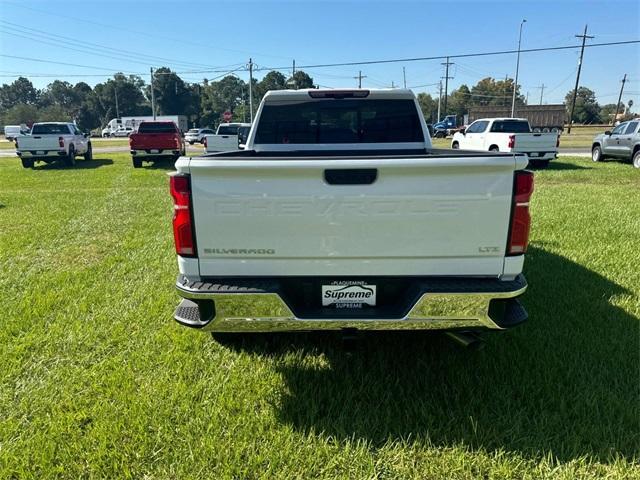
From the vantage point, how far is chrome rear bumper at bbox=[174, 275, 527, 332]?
2467 mm

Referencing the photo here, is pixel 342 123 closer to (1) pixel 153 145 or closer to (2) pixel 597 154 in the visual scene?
(1) pixel 153 145

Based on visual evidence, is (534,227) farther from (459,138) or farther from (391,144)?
(459,138)

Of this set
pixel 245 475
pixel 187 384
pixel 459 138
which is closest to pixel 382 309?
pixel 245 475

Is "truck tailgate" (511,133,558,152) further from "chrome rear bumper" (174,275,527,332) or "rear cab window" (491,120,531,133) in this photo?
"chrome rear bumper" (174,275,527,332)

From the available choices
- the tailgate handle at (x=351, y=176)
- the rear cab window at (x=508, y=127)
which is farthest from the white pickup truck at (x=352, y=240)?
the rear cab window at (x=508, y=127)

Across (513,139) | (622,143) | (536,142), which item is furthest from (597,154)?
(513,139)

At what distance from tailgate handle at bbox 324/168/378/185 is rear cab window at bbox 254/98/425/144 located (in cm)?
244

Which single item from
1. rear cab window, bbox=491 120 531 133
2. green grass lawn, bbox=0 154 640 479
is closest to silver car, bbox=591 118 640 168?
rear cab window, bbox=491 120 531 133

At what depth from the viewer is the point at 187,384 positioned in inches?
120

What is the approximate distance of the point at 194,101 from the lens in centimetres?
11125

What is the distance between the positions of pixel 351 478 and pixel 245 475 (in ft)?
1.79

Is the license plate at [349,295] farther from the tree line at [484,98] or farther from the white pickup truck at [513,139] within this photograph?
the tree line at [484,98]

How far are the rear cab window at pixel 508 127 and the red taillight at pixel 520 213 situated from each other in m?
15.8

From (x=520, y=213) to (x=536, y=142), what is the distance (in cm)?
1498
